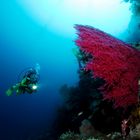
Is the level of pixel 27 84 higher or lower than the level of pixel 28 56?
lower

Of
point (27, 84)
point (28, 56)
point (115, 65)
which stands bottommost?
point (115, 65)

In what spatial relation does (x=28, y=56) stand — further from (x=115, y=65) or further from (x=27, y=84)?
(x=115, y=65)

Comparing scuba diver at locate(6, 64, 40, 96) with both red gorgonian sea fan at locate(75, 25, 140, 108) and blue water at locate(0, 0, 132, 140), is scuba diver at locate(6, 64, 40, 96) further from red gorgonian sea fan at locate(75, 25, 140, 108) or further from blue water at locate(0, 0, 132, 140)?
blue water at locate(0, 0, 132, 140)

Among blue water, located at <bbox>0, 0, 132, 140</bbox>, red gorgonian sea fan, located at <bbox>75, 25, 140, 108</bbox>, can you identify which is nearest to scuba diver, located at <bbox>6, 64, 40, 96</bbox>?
red gorgonian sea fan, located at <bbox>75, 25, 140, 108</bbox>

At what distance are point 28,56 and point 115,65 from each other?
134m

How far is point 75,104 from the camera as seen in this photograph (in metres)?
11.1

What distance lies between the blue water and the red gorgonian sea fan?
9061 cm

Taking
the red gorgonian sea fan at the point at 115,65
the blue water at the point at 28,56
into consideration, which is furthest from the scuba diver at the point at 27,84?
the blue water at the point at 28,56

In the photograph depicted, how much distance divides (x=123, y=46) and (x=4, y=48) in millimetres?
125206

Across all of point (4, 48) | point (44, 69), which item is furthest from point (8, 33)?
point (44, 69)

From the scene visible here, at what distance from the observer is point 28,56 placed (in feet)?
447

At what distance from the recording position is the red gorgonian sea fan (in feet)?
14.7

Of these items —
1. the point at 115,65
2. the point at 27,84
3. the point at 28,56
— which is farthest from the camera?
the point at 28,56

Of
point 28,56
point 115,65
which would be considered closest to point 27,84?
point 115,65
